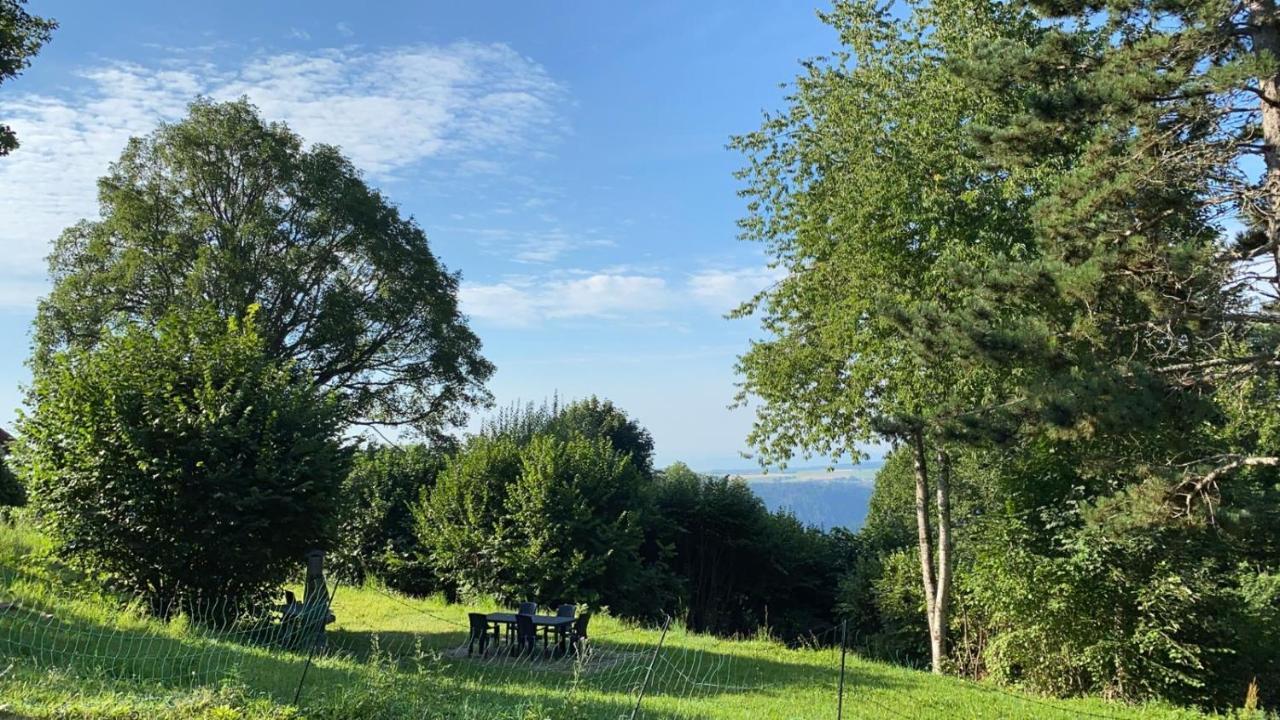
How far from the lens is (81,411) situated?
10273 millimetres

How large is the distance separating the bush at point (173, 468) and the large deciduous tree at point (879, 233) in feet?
27.1

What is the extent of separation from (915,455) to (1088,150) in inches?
293

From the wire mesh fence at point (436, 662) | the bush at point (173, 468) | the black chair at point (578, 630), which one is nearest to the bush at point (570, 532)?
the wire mesh fence at point (436, 662)

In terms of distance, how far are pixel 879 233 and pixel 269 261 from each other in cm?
1757

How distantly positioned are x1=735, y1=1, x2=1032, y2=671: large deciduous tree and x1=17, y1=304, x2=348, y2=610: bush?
27.1 ft

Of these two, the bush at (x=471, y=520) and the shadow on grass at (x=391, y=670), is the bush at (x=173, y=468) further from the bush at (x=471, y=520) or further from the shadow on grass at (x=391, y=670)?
the bush at (x=471, y=520)

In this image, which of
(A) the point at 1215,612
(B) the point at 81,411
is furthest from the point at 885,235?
(B) the point at 81,411

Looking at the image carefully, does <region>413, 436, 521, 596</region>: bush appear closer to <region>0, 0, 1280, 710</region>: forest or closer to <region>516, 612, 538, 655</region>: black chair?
<region>0, 0, 1280, 710</region>: forest

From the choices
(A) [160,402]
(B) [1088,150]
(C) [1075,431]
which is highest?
(B) [1088,150]

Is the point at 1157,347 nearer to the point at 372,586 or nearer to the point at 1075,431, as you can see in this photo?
the point at 1075,431

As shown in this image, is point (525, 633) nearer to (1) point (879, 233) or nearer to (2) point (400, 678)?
(2) point (400, 678)

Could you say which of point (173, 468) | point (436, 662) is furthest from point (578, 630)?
point (173, 468)

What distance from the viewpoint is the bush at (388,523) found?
21109mm

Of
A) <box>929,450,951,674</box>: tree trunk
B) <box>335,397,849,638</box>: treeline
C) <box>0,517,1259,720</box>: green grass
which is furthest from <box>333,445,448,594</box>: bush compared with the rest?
<box>929,450,951,674</box>: tree trunk
